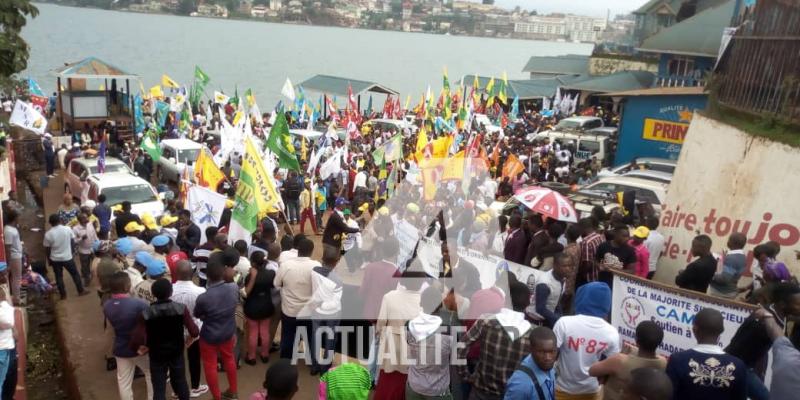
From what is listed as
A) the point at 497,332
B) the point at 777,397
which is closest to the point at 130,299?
the point at 497,332

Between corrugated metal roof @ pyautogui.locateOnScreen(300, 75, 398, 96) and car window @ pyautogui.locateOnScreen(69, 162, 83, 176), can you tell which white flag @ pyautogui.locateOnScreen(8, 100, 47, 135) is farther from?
corrugated metal roof @ pyautogui.locateOnScreen(300, 75, 398, 96)

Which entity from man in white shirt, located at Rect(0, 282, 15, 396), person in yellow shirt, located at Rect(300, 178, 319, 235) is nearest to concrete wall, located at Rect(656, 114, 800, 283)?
person in yellow shirt, located at Rect(300, 178, 319, 235)

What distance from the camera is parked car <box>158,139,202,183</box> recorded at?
60.0ft

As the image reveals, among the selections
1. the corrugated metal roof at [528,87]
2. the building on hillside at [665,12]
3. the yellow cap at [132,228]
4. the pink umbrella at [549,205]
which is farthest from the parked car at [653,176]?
the building on hillside at [665,12]

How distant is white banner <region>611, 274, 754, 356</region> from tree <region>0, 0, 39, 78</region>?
25.5 ft

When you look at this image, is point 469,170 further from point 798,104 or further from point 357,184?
point 798,104

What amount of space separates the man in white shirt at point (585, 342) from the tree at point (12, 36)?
7.58m

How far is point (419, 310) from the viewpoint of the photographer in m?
5.46

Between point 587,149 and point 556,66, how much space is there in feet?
87.6

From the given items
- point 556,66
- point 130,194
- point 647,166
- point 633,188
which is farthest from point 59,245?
point 556,66

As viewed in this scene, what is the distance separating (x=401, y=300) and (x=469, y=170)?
8474 mm

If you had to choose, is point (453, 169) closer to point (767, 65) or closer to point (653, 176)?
point (653, 176)

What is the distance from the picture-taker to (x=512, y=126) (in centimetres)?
2806

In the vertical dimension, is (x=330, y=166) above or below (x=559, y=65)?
below
